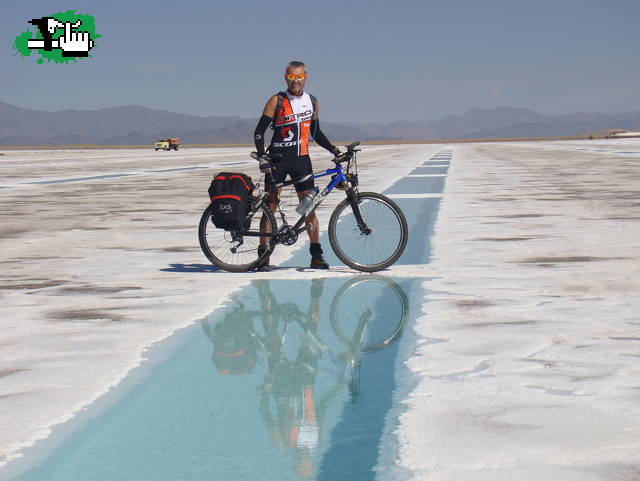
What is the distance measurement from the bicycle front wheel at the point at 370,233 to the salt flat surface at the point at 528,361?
529mm

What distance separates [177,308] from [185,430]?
352cm

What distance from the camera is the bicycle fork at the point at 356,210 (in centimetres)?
998

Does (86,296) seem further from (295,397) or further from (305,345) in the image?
(295,397)

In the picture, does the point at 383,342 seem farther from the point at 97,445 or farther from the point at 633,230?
the point at 633,230

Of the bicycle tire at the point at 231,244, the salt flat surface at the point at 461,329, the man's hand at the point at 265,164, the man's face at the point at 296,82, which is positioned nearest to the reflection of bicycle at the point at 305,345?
the salt flat surface at the point at 461,329

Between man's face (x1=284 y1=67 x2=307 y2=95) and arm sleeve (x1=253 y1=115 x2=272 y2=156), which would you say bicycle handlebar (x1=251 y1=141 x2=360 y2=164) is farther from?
man's face (x1=284 y1=67 x2=307 y2=95)

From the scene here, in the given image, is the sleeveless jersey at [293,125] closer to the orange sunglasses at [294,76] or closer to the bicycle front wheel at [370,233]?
the orange sunglasses at [294,76]

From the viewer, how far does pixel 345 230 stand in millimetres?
10141

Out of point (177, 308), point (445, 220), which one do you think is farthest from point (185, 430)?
point (445, 220)

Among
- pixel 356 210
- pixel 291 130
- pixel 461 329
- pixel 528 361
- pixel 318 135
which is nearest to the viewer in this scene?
pixel 528 361

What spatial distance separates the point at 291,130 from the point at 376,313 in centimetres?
292

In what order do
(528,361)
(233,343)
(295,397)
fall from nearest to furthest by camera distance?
1. (295,397)
2. (528,361)
3. (233,343)

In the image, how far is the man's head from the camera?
32.2 feet

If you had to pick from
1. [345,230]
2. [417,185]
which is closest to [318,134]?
[345,230]
